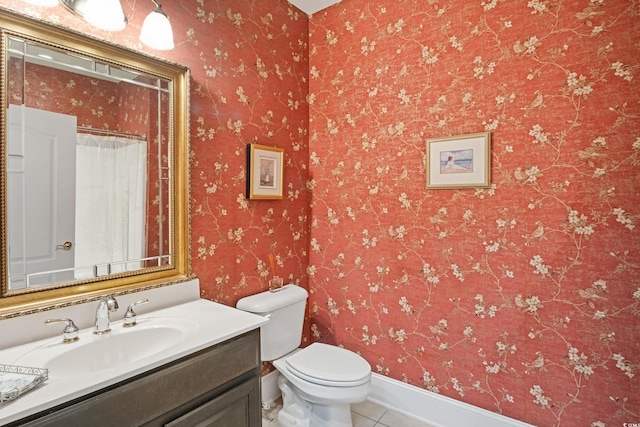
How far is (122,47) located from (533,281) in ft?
7.01

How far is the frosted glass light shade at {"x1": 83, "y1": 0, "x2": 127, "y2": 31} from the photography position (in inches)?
48.9

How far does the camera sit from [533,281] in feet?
5.36

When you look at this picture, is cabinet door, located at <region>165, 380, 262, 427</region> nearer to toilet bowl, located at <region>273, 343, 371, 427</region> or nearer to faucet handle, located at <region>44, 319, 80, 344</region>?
toilet bowl, located at <region>273, 343, 371, 427</region>

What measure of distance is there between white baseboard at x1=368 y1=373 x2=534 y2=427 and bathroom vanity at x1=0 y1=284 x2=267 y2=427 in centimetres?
102

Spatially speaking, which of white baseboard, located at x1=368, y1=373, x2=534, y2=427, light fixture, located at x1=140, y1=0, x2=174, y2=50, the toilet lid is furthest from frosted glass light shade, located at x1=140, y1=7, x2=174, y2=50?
white baseboard, located at x1=368, y1=373, x2=534, y2=427

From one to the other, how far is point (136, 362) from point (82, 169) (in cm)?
79

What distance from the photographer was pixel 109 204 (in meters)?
1.40

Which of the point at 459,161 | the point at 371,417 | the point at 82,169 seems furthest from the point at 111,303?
the point at 459,161

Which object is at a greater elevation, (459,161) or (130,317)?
(459,161)

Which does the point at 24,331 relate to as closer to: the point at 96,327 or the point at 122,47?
the point at 96,327

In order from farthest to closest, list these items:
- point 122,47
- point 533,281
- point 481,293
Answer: point 481,293 < point 533,281 < point 122,47

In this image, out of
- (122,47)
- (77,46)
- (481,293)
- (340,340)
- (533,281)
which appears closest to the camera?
(77,46)

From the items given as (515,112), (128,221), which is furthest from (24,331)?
(515,112)

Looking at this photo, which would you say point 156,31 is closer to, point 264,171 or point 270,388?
point 264,171
